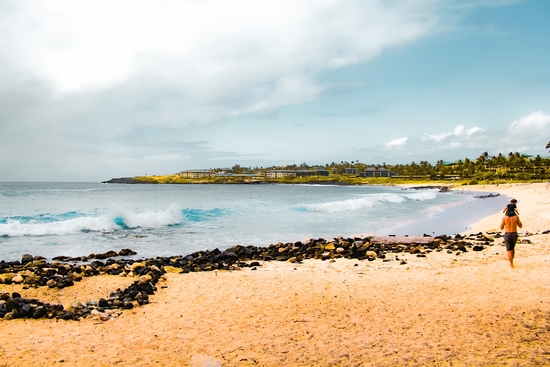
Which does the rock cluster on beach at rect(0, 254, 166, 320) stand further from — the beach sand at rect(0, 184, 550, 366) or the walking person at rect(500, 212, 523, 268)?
the walking person at rect(500, 212, 523, 268)

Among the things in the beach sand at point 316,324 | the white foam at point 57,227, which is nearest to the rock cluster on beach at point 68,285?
the beach sand at point 316,324

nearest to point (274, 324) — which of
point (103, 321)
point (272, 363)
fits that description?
point (272, 363)

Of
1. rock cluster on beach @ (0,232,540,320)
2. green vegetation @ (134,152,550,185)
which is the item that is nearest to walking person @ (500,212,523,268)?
rock cluster on beach @ (0,232,540,320)

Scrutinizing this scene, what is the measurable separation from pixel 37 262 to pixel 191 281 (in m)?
6.91

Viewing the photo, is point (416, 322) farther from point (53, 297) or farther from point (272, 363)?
point (53, 297)

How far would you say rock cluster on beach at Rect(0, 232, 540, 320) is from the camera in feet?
25.5

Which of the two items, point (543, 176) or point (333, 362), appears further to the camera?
point (543, 176)

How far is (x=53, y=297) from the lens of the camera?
365 inches

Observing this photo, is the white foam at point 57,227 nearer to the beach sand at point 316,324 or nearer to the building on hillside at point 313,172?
the beach sand at point 316,324

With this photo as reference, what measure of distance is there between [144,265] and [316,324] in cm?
709

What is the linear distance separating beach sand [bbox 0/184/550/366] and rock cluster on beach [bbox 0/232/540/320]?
1.18 ft

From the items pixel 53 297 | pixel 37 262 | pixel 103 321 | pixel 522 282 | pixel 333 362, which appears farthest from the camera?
pixel 37 262

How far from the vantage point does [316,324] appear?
271 inches

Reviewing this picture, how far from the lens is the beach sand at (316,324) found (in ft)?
18.4
